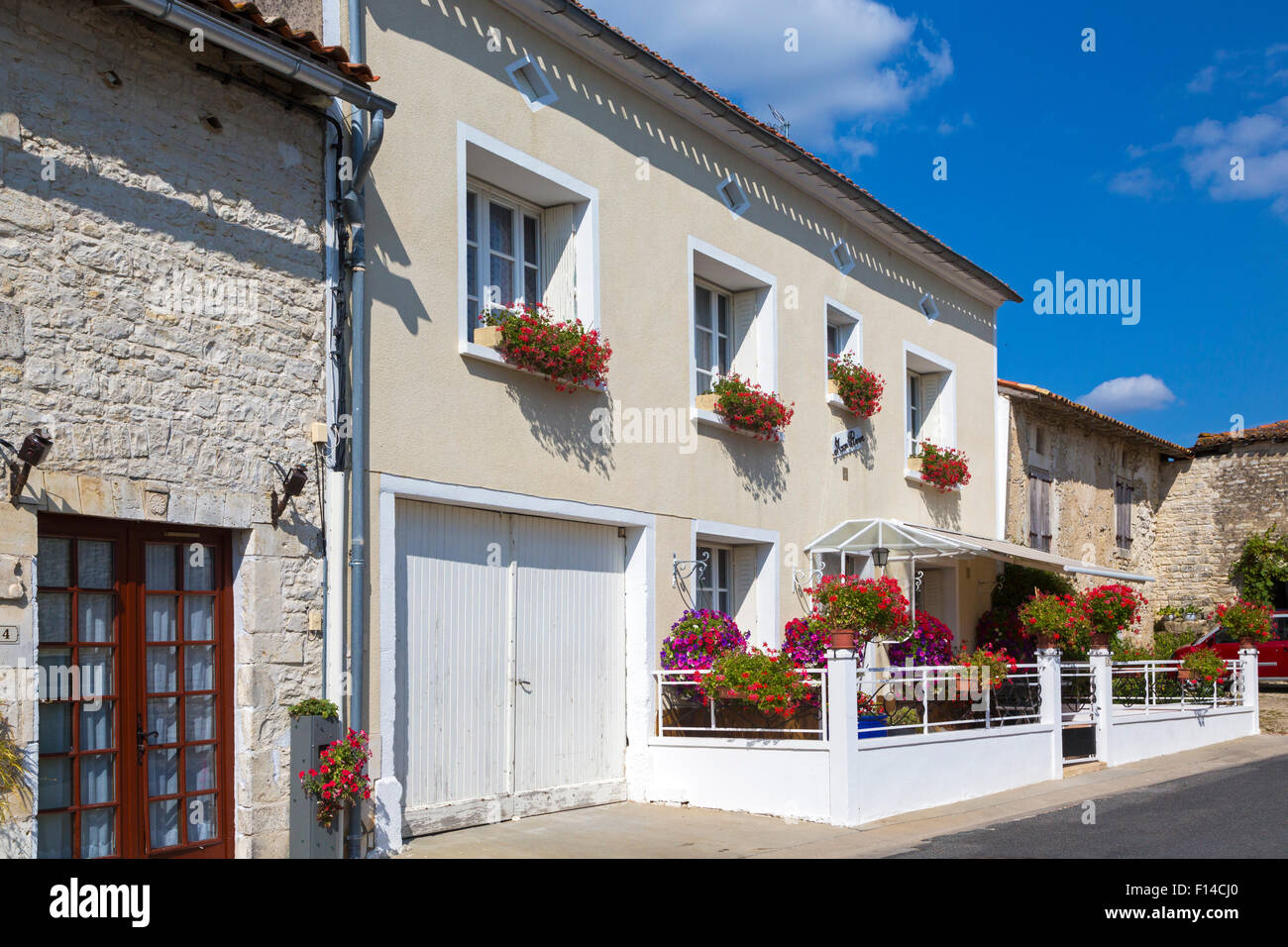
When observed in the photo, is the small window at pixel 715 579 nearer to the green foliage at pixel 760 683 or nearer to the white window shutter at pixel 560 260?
the green foliage at pixel 760 683

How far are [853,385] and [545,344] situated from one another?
211 inches

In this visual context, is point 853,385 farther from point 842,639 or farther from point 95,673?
point 95,673

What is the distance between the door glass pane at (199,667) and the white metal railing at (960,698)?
6.03 meters

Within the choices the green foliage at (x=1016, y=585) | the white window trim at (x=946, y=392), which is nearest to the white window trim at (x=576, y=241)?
the white window trim at (x=946, y=392)

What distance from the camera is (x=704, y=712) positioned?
1092 cm

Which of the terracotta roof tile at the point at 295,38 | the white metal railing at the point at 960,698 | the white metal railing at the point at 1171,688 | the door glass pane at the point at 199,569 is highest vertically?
the terracotta roof tile at the point at 295,38

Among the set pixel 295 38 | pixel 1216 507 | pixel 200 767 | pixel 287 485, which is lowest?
pixel 200 767

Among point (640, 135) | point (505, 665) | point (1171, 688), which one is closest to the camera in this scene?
point (505, 665)

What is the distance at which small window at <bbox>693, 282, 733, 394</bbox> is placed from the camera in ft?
40.0

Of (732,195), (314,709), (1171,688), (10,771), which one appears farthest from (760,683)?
(1171,688)

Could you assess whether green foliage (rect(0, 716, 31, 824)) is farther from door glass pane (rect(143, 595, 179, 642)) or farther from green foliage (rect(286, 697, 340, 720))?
green foliage (rect(286, 697, 340, 720))

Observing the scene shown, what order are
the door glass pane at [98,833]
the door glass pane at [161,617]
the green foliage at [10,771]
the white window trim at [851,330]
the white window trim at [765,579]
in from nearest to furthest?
the green foliage at [10,771] → the door glass pane at [98,833] → the door glass pane at [161,617] → the white window trim at [765,579] → the white window trim at [851,330]

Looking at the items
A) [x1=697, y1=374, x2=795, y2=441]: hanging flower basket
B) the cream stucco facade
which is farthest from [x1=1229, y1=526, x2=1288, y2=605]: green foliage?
[x1=697, y1=374, x2=795, y2=441]: hanging flower basket

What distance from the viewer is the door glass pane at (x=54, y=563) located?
6.42 metres
